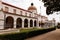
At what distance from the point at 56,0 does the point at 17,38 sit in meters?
10.9

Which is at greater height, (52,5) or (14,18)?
(52,5)

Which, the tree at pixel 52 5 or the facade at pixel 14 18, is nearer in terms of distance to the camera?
the tree at pixel 52 5

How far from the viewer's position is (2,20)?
22969 millimetres

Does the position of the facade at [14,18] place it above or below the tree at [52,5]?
below

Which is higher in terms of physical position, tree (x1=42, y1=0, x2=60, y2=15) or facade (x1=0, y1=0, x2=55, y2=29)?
tree (x1=42, y1=0, x2=60, y2=15)

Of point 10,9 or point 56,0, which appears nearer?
point 56,0

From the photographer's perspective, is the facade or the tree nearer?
the tree

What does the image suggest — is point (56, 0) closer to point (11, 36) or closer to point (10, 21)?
point (11, 36)

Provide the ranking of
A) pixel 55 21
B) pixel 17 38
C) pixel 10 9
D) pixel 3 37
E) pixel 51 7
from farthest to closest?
pixel 55 21 → pixel 10 9 → pixel 51 7 → pixel 17 38 → pixel 3 37

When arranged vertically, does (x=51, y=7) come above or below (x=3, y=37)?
above

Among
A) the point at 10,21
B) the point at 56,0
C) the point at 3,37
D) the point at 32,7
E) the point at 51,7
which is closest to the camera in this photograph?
the point at 3,37

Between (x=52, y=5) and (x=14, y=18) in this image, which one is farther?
(x=14, y=18)

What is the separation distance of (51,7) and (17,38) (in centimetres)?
1168

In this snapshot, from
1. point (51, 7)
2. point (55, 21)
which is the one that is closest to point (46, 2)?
point (51, 7)
